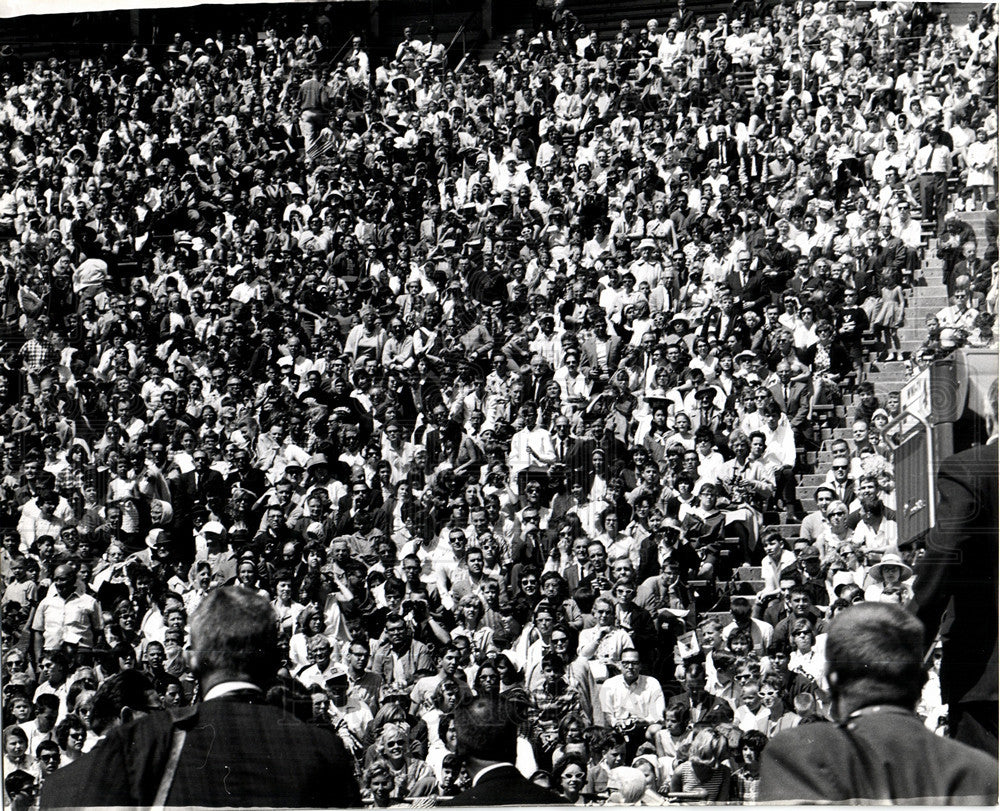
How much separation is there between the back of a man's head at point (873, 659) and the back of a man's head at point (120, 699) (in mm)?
4392

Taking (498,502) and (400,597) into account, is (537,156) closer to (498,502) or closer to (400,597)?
(498,502)

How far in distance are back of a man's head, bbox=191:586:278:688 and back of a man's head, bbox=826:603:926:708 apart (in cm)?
190

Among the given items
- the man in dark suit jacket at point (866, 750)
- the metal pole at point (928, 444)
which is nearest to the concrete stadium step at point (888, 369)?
the metal pole at point (928, 444)

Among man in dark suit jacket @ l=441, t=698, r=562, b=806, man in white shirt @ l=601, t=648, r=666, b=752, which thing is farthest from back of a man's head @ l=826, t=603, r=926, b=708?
man in white shirt @ l=601, t=648, r=666, b=752

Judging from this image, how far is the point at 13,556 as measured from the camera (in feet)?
26.6

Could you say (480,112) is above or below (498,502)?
above

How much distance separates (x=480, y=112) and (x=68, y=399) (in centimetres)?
299

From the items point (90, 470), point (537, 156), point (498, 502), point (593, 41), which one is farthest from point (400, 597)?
point (593, 41)

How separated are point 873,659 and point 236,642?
2127mm

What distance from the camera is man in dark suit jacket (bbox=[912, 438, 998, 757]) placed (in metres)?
7.38

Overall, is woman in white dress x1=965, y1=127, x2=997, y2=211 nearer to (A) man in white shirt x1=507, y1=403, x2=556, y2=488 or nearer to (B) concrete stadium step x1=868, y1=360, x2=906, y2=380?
(B) concrete stadium step x1=868, y1=360, x2=906, y2=380

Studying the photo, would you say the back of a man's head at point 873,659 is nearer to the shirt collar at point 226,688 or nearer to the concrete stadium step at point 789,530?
the shirt collar at point 226,688

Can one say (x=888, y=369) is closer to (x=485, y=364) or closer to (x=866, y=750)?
(x=485, y=364)

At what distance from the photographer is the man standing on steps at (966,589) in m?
7.38
